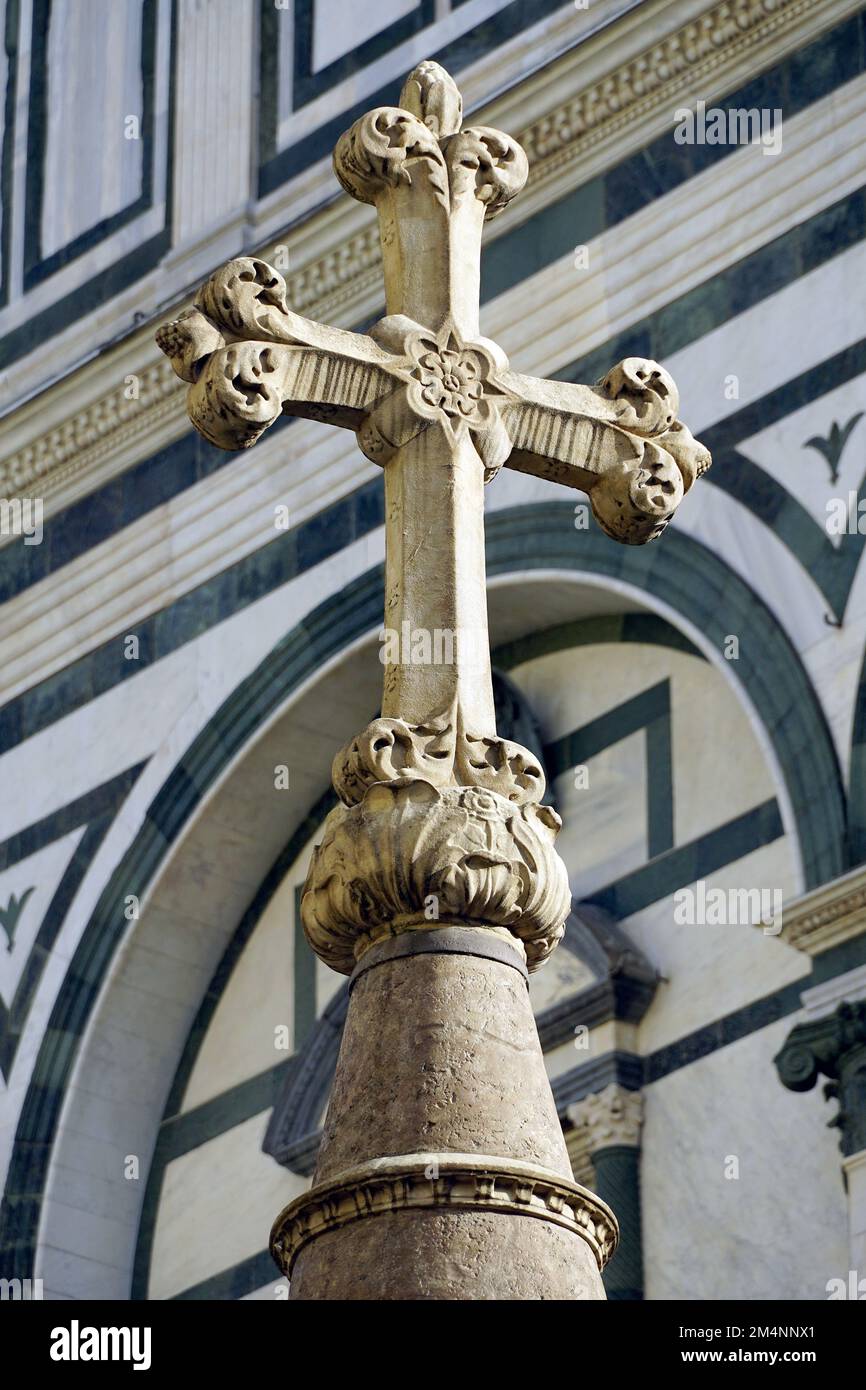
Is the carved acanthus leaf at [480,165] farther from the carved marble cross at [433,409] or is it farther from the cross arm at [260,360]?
the cross arm at [260,360]

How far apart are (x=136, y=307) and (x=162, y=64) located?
3.47 feet

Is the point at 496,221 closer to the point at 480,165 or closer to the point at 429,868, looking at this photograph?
the point at 480,165

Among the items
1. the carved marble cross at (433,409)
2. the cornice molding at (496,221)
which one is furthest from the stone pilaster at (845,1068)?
the carved marble cross at (433,409)

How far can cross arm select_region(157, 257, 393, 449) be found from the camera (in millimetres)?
3581

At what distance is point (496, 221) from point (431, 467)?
239 inches

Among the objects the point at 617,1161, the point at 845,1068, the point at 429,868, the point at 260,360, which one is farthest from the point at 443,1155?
the point at 617,1161

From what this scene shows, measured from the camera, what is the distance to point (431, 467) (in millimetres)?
3582

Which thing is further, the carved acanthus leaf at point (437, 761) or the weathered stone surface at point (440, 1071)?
the carved acanthus leaf at point (437, 761)

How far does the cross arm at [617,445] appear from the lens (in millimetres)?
3787

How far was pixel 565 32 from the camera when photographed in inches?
377

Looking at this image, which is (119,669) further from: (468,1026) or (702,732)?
(468,1026)
